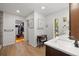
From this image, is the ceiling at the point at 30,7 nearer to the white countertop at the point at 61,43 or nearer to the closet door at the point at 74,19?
the closet door at the point at 74,19

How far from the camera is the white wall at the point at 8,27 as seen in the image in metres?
1.25

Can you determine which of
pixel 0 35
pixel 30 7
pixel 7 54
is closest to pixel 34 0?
pixel 30 7

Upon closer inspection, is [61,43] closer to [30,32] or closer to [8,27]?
[30,32]

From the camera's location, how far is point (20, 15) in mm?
1318

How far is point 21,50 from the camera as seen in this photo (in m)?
1.32

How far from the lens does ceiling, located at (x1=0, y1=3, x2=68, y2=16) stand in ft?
3.95

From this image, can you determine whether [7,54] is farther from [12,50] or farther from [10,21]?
[10,21]

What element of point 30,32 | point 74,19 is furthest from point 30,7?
point 74,19

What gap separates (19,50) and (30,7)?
71 cm

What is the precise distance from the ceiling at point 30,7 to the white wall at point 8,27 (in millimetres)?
80

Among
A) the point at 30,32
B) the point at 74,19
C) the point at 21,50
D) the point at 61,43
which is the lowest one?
the point at 21,50

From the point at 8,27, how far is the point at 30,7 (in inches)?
18.3

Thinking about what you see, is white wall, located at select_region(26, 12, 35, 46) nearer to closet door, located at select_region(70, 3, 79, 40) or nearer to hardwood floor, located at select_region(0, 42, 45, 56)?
hardwood floor, located at select_region(0, 42, 45, 56)

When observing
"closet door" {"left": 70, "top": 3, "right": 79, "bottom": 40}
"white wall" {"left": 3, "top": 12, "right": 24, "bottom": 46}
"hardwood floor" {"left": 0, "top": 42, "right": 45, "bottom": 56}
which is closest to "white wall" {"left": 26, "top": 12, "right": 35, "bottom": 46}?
"hardwood floor" {"left": 0, "top": 42, "right": 45, "bottom": 56}
